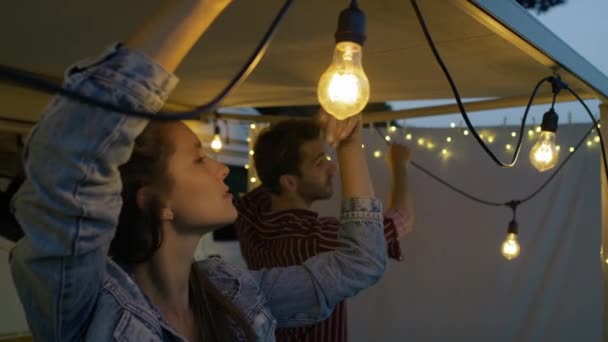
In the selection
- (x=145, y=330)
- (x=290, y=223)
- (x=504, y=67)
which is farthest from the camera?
(x=504, y=67)

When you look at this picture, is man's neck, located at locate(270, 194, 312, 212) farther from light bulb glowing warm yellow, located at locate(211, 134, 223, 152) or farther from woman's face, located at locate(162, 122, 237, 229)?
light bulb glowing warm yellow, located at locate(211, 134, 223, 152)

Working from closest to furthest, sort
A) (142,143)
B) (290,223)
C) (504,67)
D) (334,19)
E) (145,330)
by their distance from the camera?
(145,330) < (142,143) < (334,19) < (290,223) < (504,67)

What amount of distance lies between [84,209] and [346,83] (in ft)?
1.19

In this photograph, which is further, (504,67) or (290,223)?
(504,67)

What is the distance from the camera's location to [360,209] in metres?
1.19

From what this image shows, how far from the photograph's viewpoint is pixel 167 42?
24.3 inches

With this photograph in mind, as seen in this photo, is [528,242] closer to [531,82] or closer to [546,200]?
[546,200]

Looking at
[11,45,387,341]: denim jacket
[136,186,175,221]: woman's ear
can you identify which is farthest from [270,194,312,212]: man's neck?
[11,45,387,341]: denim jacket

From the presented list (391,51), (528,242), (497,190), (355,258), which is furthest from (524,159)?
(355,258)

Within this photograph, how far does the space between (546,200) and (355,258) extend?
189 centimetres

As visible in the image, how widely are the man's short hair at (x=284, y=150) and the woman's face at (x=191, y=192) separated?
0.78 metres

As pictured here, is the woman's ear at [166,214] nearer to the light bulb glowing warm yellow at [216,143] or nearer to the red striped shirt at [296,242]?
the red striped shirt at [296,242]

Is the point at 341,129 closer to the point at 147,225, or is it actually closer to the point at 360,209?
the point at 360,209

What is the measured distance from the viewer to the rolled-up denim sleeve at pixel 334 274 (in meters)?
1.16
